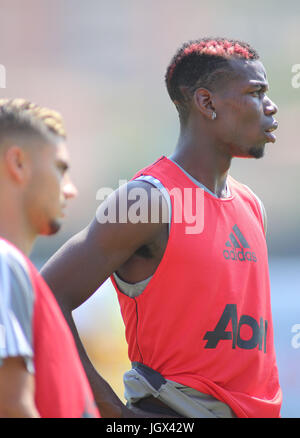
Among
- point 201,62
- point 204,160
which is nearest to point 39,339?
point 204,160

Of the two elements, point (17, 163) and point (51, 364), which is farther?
point (17, 163)

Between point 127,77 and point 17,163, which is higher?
point 127,77

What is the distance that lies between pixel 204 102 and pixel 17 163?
1369mm

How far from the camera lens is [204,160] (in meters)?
2.88

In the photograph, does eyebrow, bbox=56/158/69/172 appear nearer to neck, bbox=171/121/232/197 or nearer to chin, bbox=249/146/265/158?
neck, bbox=171/121/232/197

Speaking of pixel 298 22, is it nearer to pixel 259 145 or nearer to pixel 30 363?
pixel 259 145

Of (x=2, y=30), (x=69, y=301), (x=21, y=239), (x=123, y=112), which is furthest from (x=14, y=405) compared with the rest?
(x=2, y=30)

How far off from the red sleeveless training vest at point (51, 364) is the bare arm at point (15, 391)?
0.21ft

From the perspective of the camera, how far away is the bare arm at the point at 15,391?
1.49 m

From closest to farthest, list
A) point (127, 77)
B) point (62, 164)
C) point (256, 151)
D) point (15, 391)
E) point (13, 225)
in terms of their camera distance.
Answer: 1. point (15, 391)
2. point (13, 225)
3. point (62, 164)
4. point (256, 151)
5. point (127, 77)

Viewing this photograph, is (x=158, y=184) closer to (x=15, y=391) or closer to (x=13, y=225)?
(x=13, y=225)

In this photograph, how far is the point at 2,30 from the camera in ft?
36.9

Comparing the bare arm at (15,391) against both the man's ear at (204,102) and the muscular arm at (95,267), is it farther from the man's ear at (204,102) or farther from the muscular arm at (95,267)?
the man's ear at (204,102)

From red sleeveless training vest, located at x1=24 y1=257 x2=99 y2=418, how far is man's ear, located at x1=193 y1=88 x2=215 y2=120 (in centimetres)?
147
